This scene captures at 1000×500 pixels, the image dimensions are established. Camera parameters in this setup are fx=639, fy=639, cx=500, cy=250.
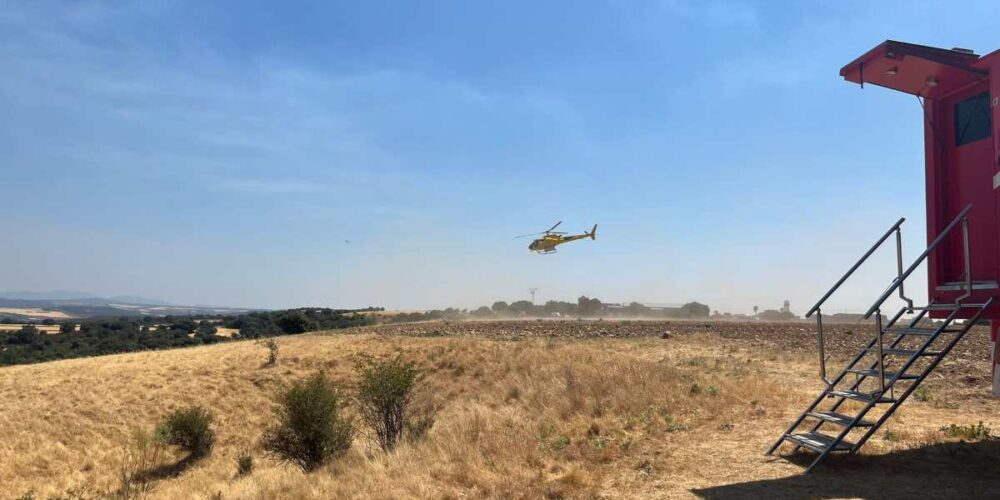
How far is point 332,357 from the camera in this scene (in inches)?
1448

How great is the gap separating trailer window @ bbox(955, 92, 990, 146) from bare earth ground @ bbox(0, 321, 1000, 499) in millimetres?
4530

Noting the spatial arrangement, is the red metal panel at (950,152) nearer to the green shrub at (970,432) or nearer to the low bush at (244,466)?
the green shrub at (970,432)

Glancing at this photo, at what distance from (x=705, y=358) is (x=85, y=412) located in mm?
26159

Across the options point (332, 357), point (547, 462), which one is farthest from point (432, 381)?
point (547, 462)

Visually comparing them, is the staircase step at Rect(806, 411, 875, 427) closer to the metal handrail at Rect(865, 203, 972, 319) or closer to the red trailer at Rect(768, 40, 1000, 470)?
the red trailer at Rect(768, 40, 1000, 470)

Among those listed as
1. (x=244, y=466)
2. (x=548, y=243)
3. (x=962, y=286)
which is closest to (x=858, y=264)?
(x=962, y=286)

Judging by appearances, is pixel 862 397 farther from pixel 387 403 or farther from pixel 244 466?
pixel 244 466

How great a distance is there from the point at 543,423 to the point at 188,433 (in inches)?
690

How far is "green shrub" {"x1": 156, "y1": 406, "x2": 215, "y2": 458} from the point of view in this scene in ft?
79.7

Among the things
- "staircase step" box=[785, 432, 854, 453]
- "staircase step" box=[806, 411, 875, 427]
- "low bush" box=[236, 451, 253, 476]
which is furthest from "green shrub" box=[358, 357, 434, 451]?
"staircase step" box=[806, 411, 875, 427]

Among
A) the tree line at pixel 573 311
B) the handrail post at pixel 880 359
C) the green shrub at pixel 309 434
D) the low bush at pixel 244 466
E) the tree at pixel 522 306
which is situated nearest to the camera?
the handrail post at pixel 880 359

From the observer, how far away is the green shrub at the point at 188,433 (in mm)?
24297

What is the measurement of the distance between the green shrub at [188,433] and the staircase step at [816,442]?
22.3 meters

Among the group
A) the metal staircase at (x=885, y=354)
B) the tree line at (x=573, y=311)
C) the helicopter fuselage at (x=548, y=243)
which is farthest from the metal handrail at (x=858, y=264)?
the tree line at (x=573, y=311)
